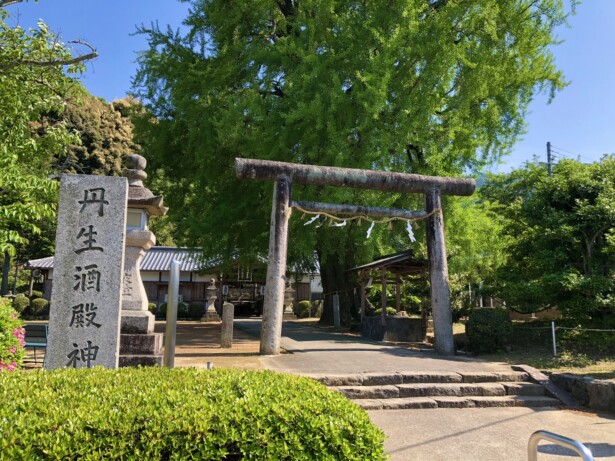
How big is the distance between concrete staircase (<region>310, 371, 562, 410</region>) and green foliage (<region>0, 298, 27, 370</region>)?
13.0 ft

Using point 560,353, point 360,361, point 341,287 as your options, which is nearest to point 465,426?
point 360,361

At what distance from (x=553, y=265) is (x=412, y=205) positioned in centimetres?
396

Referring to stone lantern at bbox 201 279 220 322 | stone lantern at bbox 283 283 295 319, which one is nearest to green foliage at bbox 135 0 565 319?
stone lantern at bbox 201 279 220 322

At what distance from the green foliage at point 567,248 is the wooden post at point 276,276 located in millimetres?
5286

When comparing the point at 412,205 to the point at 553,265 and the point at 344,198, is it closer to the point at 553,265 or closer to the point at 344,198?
the point at 344,198

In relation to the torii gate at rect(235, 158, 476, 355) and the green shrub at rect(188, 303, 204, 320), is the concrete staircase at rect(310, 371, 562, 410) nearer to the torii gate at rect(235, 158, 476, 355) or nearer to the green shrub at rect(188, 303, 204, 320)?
the torii gate at rect(235, 158, 476, 355)

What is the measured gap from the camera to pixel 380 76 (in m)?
11.7

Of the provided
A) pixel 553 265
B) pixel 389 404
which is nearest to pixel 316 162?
pixel 553 265

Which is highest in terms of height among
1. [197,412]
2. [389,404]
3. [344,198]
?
[344,198]

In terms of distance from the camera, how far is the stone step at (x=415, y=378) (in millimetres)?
7082

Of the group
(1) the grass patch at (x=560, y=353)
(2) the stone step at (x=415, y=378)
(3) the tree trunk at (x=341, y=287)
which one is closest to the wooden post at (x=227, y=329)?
(2) the stone step at (x=415, y=378)

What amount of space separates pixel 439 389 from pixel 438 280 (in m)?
3.70

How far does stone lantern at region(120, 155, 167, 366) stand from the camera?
676 cm

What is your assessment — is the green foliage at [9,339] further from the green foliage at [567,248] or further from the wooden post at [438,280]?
the green foliage at [567,248]
